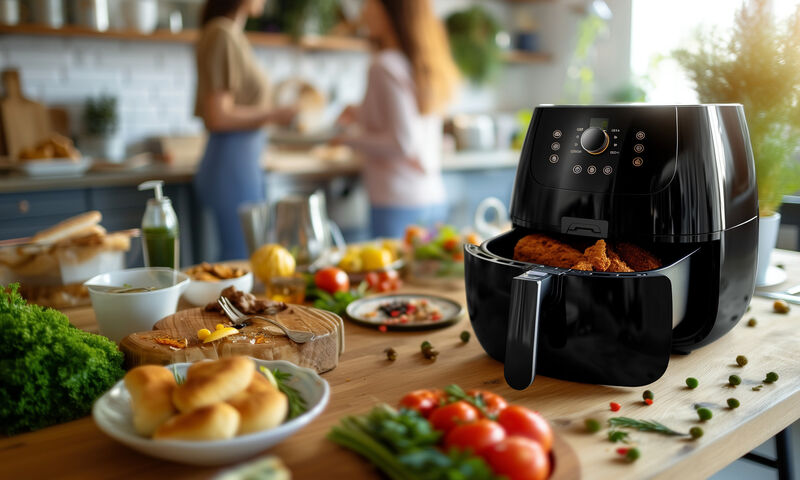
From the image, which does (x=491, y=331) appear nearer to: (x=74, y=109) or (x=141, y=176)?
(x=141, y=176)

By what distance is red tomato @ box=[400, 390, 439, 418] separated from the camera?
27.0 inches

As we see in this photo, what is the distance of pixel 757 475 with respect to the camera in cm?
148

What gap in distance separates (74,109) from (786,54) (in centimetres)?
323

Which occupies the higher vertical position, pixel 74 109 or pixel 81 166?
pixel 74 109

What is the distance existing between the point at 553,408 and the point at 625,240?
0.27 m

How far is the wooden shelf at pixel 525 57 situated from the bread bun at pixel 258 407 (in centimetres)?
470

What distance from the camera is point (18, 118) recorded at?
10.5 feet

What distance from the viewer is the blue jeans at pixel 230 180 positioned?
2.87 meters

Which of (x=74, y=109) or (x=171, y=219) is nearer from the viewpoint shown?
(x=171, y=219)

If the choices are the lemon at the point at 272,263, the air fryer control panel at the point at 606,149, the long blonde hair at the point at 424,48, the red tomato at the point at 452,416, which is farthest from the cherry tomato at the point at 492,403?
the long blonde hair at the point at 424,48

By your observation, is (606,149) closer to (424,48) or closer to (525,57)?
(424,48)

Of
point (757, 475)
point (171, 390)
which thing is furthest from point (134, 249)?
point (757, 475)

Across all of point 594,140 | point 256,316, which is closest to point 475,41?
point 594,140

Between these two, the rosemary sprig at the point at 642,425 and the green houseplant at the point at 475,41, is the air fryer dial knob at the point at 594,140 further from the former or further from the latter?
the green houseplant at the point at 475,41
